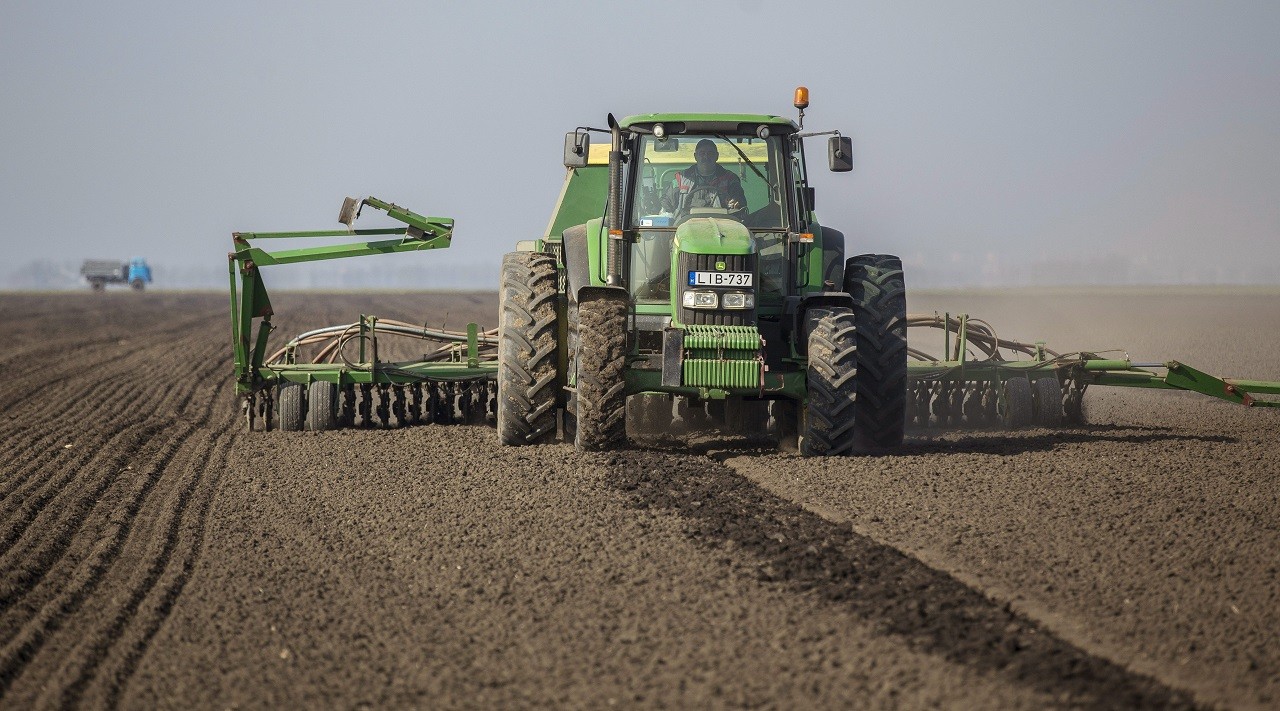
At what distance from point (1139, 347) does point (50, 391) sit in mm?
20271

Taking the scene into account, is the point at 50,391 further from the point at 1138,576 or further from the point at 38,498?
the point at 1138,576

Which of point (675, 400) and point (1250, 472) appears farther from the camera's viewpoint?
point (675, 400)

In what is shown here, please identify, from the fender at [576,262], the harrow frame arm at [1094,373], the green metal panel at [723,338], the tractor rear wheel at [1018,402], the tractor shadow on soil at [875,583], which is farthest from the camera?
the tractor rear wheel at [1018,402]

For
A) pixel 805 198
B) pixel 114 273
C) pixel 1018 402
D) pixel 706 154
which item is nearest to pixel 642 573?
pixel 706 154

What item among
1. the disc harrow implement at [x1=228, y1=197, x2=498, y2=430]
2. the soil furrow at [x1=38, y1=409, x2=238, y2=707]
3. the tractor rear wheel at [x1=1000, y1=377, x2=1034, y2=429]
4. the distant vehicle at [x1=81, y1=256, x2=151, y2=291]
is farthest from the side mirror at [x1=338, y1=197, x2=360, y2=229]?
the distant vehicle at [x1=81, y1=256, x2=151, y2=291]

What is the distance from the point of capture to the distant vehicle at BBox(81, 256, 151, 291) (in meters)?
83.2

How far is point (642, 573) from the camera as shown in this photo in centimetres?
639

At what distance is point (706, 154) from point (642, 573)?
438cm

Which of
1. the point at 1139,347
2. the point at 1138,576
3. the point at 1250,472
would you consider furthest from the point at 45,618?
the point at 1139,347

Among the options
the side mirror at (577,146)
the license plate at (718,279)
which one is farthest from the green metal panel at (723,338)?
the side mirror at (577,146)

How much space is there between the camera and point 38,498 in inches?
349

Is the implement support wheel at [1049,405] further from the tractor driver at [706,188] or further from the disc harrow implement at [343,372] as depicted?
the disc harrow implement at [343,372]

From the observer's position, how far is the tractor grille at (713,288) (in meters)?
9.33

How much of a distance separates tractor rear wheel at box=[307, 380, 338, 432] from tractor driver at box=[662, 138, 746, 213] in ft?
12.4
